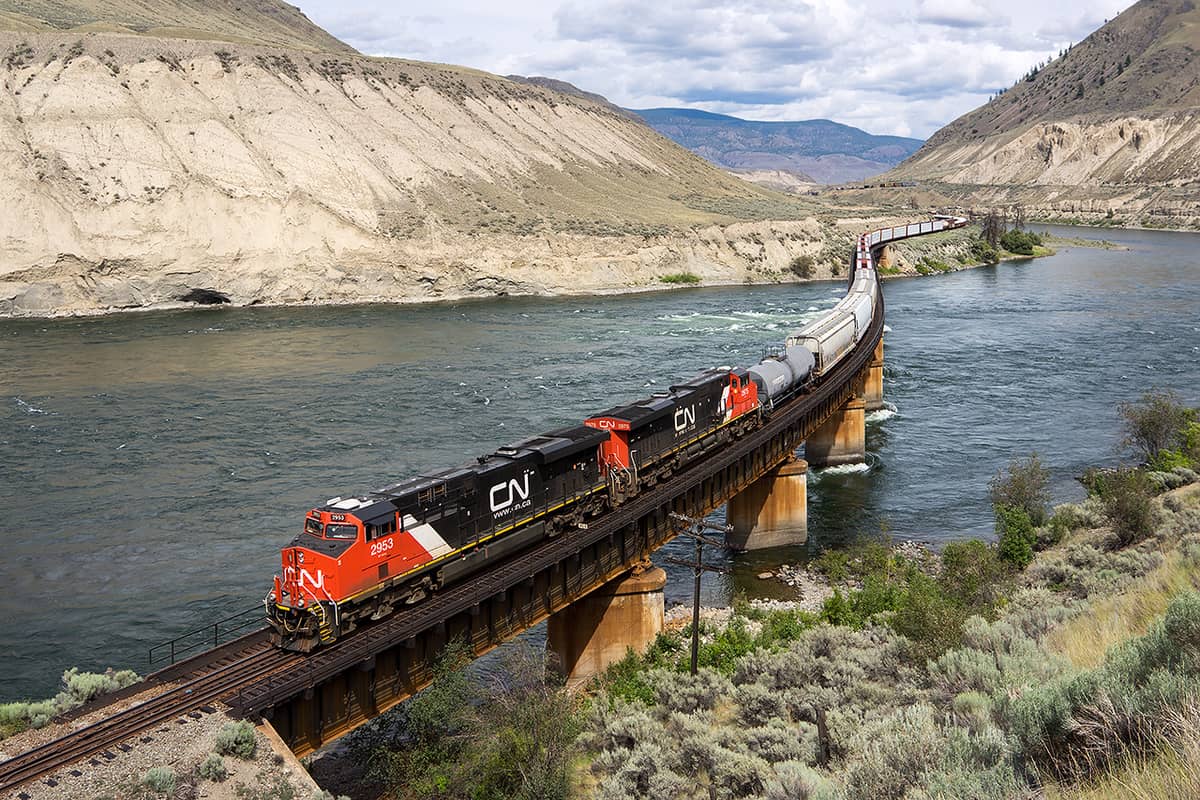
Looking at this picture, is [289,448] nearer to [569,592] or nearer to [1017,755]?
[569,592]

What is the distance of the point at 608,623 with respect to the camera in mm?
29453

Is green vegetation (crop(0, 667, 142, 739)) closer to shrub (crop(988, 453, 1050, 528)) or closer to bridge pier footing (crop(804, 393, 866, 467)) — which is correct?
shrub (crop(988, 453, 1050, 528))

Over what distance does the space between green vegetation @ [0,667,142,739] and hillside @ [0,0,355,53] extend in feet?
371

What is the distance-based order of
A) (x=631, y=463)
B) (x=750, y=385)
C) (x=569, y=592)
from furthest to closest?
1. (x=750, y=385)
2. (x=631, y=463)
3. (x=569, y=592)

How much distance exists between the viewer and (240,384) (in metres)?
61.7

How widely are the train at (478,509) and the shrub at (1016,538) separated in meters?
10.5

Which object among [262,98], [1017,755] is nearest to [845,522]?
[1017,755]

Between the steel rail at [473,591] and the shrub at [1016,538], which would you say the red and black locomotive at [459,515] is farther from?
the shrub at [1016,538]

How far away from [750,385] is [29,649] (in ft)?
89.2

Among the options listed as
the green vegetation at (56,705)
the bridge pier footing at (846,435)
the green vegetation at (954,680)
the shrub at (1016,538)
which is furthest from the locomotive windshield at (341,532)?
the bridge pier footing at (846,435)

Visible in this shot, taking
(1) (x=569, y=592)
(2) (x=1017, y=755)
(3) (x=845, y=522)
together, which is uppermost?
(2) (x=1017, y=755)

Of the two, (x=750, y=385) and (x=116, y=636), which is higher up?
(x=750, y=385)

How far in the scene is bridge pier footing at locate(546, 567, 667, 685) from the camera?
29.3 m

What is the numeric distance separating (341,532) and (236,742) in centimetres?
585
